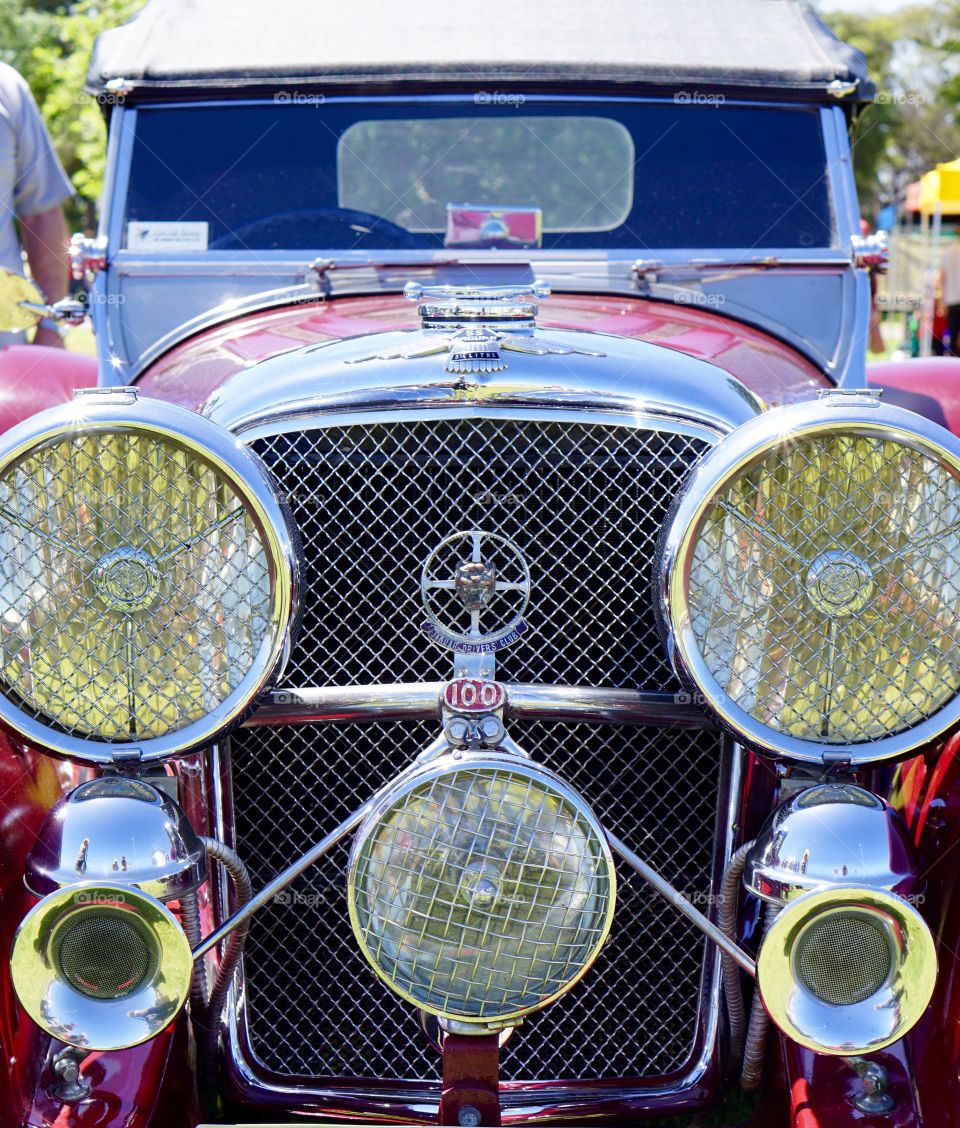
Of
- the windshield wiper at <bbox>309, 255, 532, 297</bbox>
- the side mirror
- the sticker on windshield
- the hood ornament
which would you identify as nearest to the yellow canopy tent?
the windshield wiper at <bbox>309, 255, 532, 297</bbox>

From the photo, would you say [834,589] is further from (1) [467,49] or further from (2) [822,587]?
(1) [467,49]

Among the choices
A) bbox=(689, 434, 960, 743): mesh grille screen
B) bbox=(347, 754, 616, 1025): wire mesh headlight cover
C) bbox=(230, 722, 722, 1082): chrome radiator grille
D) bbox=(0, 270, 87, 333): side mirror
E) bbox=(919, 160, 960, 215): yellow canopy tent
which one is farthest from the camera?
bbox=(919, 160, 960, 215): yellow canopy tent

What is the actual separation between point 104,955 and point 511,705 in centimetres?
60

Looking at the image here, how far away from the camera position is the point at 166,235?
2855 millimetres

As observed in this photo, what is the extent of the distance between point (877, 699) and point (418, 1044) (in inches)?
34.1

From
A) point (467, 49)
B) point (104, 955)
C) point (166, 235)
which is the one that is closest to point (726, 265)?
point (467, 49)

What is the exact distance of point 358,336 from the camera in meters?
2.16

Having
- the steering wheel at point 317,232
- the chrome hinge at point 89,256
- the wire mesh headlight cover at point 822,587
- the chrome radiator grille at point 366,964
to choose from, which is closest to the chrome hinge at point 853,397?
the wire mesh headlight cover at point 822,587

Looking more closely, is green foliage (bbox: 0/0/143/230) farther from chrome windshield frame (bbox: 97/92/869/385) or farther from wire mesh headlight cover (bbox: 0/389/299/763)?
wire mesh headlight cover (bbox: 0/389/299/763)

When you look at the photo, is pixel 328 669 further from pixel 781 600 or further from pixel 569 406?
pixel 781 600

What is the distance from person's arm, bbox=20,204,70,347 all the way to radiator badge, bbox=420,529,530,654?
95.5 inches

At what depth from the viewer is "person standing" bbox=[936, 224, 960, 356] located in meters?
12.6

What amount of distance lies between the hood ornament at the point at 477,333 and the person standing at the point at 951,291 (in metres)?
11.2

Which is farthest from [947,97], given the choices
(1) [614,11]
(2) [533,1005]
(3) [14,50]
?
(2) [533,1005]
